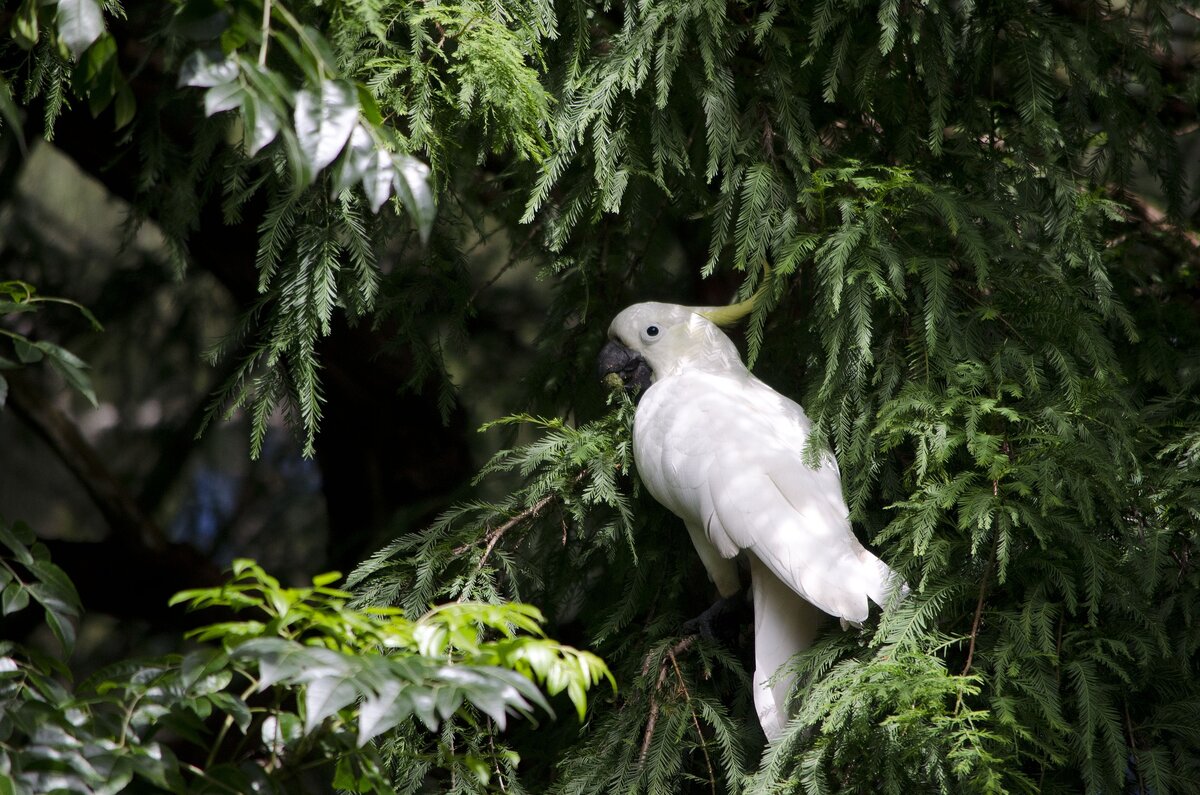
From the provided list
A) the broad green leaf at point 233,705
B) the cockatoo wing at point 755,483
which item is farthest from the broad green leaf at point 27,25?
the cockatoo wing at point 755,483

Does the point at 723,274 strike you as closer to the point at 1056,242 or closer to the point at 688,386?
the point at 688,386

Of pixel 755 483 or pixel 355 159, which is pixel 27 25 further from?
pixel 755 483

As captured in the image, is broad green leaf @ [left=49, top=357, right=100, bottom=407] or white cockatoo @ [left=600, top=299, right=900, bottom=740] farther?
white cockatoo @ [left=600, top=299, right=900, bottom=740]

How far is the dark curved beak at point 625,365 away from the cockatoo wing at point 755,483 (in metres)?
0.11

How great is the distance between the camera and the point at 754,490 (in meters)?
1.71

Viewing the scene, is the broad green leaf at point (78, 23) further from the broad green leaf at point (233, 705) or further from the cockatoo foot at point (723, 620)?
the cockatoo foot at point (723, 620)

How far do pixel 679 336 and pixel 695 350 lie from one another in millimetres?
39

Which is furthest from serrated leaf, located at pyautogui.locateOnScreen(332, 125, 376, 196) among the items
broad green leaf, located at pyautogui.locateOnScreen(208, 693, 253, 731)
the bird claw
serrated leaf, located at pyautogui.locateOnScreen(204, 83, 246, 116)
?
the bird claw

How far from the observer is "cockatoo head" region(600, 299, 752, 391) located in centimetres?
198

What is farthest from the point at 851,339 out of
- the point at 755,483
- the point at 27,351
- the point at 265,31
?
the point at 27,351

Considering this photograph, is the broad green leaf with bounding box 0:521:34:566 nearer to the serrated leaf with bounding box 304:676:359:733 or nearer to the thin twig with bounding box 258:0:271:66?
the serrated leaf with bounding box 304:676:359:733

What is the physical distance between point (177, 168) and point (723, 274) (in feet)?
3.95

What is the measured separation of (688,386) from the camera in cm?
189

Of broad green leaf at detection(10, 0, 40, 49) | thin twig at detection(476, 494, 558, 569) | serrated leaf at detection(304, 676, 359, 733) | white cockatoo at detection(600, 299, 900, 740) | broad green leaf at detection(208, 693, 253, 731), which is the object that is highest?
broad green leaf at detection(10, 0, 40, 49)
